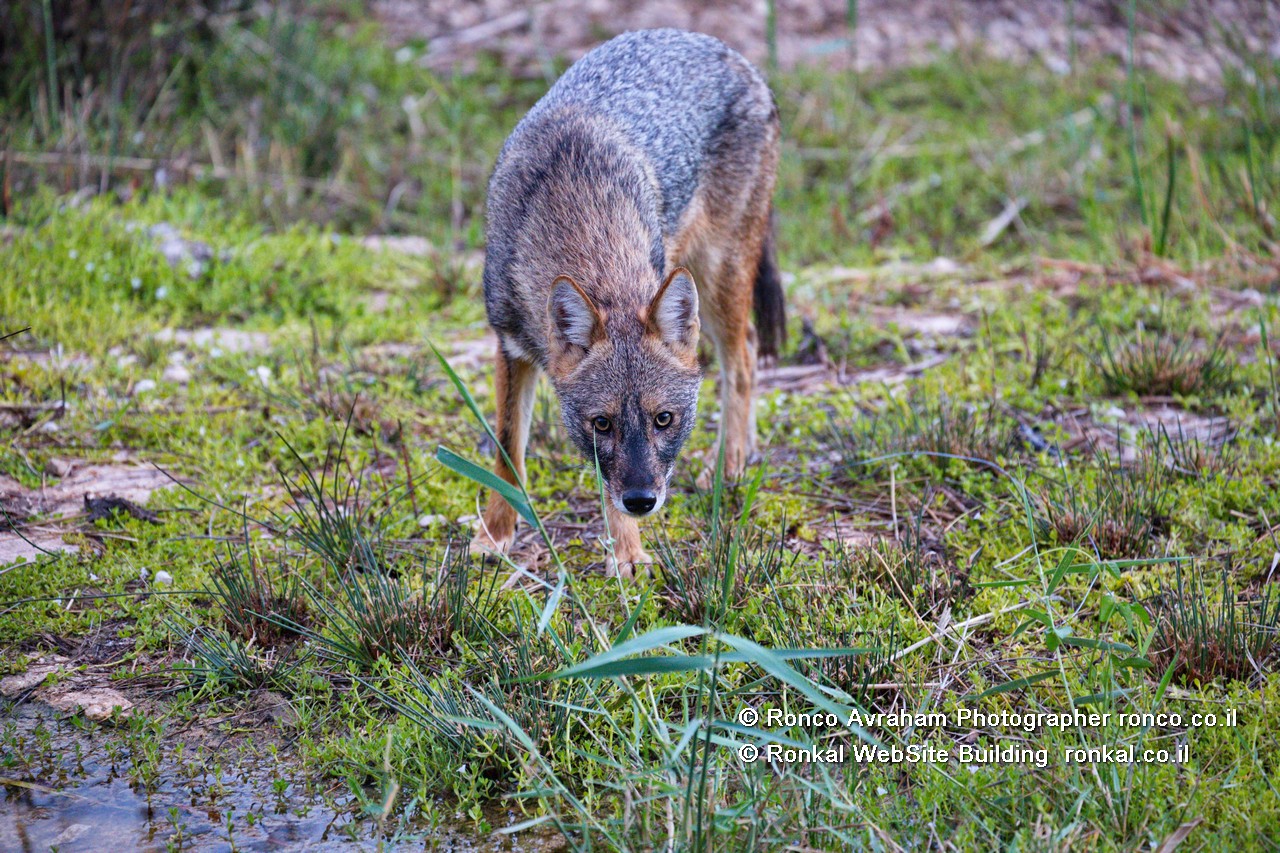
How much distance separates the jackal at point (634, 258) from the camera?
3.87m

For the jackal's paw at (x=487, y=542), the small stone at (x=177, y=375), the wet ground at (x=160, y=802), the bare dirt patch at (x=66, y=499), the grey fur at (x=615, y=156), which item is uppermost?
the grey fur at (x=615, y=156)

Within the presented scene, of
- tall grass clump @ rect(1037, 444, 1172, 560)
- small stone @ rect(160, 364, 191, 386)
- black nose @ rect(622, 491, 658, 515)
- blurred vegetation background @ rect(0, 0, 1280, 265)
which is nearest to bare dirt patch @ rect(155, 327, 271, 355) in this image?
small stone @ rect(160, 364, 191, 386)

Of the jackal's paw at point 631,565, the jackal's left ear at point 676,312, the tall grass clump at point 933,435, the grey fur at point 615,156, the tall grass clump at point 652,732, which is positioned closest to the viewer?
the tall grass clump at point 652,732

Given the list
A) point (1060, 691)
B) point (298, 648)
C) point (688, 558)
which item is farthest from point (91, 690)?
point (1060, 691)

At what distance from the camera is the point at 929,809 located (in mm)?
2713

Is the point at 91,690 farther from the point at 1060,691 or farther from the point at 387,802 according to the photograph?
the point at 1060,691

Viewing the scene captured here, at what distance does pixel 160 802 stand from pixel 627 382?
6.32 feet

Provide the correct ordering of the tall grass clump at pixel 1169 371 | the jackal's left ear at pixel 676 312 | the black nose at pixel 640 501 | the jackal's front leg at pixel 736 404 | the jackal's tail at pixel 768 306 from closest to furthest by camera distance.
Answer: the black nose at pixel 640 501
the jackal's left ear at pixel 676 312
the jackal's front leg at pixel 736 404
the tall grass clump at pixel 1169 371
the jackal's tail at pixel 768 306

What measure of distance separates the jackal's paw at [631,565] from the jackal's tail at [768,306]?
1.85 meters

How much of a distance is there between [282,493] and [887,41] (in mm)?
8503

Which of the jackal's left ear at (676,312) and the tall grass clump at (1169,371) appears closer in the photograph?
the jackal's left ear at (676,312)

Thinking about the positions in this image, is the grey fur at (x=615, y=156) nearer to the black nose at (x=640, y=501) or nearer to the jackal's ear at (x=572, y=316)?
the jackal's ear at (x=572, y=316)

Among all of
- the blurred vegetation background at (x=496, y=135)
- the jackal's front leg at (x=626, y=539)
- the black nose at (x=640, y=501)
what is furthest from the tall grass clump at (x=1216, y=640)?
the blurred vegetation background at (x=496, y=135)

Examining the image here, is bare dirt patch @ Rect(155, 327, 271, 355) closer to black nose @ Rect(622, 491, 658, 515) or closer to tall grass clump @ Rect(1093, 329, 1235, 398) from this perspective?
black nose @ Rect(622, 491, 658, 515)
